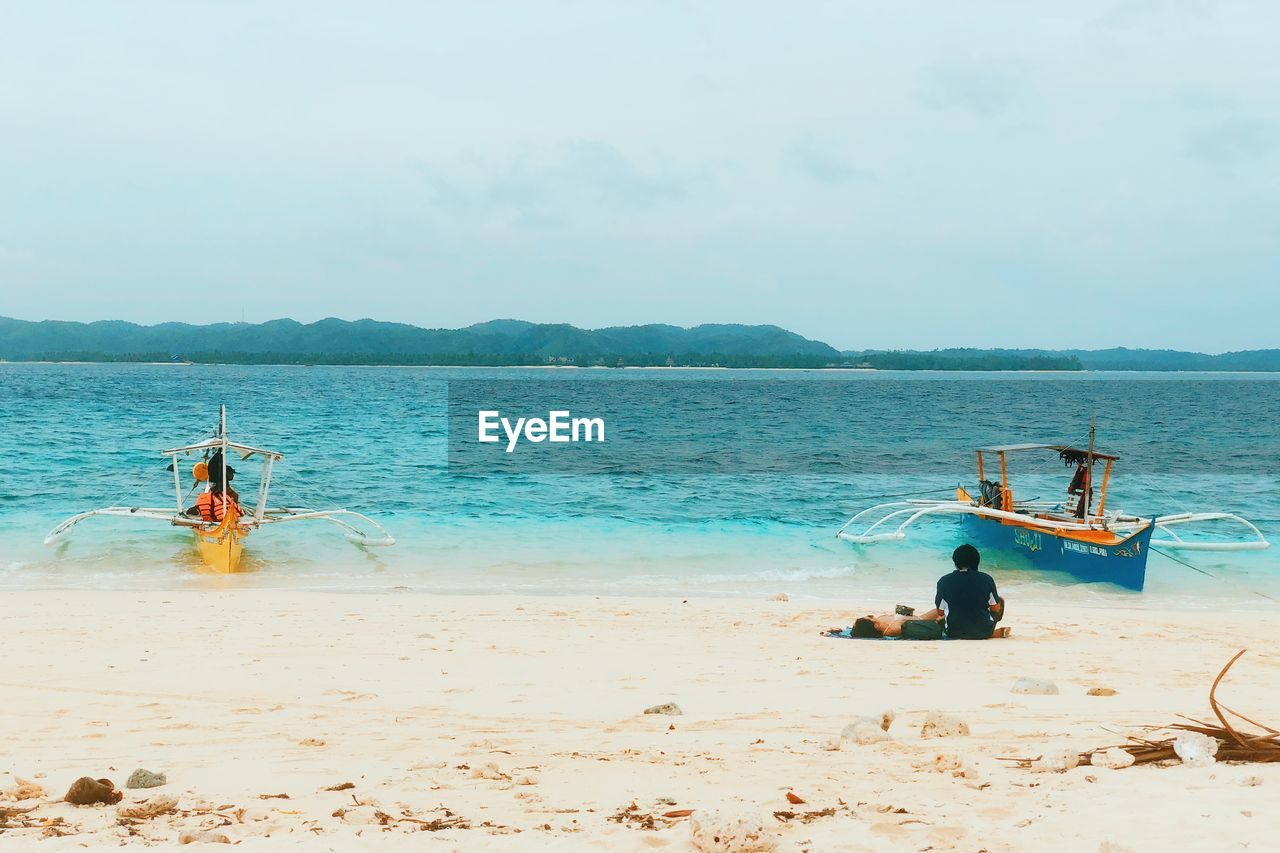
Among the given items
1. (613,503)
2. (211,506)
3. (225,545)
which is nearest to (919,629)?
(225,545)

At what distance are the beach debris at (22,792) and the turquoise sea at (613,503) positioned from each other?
34.6 feet

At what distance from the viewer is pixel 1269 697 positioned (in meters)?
7.65

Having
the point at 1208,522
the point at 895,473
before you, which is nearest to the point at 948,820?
the point at 1208,522

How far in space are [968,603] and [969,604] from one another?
0.01m

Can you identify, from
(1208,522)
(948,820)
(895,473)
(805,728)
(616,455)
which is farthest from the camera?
(616,455)

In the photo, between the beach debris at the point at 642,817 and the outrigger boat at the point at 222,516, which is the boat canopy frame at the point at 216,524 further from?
the beach debris at the point at 642,817

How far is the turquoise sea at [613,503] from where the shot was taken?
16750 millimetres

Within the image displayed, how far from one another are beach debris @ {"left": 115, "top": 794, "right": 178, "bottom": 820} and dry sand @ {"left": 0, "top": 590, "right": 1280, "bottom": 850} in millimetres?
65

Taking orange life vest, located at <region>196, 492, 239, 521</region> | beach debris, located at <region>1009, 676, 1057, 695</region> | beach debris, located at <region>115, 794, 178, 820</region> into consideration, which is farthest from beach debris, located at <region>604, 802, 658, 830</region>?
orange life vest, located at <region>196, 492, 239, 521</region>

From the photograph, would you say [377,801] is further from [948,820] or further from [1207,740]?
[1207,740]

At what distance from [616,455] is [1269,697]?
3467 cm

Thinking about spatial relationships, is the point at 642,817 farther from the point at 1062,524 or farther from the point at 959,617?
the point at 1062,524

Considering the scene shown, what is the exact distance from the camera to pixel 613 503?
2684 cm

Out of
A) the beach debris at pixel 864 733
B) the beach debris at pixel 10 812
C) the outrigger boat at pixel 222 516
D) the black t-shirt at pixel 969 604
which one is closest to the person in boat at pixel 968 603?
the black t-shirt at pixel 969 604
